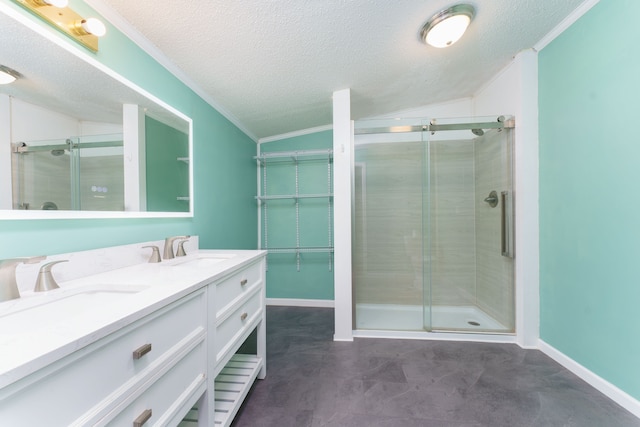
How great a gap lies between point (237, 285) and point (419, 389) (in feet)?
4.18

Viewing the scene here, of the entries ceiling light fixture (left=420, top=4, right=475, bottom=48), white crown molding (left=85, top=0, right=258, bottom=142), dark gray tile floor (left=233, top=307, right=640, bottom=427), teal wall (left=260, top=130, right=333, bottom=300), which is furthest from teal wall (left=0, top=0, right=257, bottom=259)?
ceiling light fixture (left=420, top=4, right=475, bottom=48)

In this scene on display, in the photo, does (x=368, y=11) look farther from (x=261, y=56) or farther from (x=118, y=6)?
(x=118, y=6)

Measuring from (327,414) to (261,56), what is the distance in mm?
2154

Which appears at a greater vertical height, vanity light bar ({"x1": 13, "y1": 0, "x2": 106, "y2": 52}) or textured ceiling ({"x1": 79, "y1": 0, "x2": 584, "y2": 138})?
textured ceiling ({"x1": 79, "y1": 0, "x2": 584, "y2": 138})

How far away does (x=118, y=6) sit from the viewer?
1.15m

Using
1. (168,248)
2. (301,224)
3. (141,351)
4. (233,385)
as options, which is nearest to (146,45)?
(168,248)

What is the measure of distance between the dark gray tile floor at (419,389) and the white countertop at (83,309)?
902mm

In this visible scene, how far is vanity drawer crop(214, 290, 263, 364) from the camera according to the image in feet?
3.61

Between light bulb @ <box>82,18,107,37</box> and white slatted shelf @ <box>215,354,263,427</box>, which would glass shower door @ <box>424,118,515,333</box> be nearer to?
white slatted shelf @ <box>215,354,263,427</box>

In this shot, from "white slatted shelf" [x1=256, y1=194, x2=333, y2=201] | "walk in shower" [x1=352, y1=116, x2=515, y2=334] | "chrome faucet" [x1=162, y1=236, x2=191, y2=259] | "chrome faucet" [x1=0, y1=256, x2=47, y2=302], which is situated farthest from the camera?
"white slatted shelf" [x1=256, y1=194, x2=333, y2=201]

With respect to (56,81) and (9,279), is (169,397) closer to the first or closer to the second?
(9,279)

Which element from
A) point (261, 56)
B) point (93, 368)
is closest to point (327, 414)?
point (93, 368)

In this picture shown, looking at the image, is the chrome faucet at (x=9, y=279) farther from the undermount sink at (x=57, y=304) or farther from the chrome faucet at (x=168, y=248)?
the chrome faucet at (x=168, y=248)

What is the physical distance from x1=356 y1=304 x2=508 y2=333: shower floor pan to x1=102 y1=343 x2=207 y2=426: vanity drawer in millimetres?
1633
